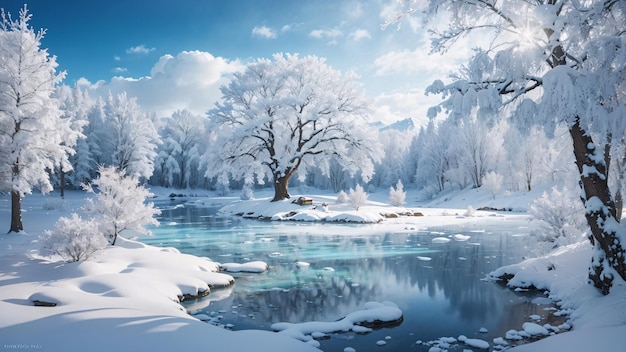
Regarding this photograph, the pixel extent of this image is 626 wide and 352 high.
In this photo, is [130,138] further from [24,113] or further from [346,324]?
[346,324]

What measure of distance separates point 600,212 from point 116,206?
13.3m

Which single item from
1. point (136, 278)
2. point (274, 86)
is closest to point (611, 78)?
point (136, 278)

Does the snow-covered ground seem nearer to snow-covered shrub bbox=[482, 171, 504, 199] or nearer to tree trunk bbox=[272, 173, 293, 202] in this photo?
tree trunk bbox=[272, 173, 293, 202]

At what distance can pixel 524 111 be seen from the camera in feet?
21.3

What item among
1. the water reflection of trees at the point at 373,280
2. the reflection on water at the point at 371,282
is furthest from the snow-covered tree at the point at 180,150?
the water reflection of trees at the point at 373,280

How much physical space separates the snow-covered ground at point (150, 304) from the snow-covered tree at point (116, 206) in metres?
0.80

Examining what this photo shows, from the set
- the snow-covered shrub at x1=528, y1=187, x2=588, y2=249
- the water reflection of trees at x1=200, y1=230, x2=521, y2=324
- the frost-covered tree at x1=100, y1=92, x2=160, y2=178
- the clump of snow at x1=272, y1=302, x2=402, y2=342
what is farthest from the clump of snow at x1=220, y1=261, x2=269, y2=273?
the frost-covered tree at x1=100, y1=92, x2=160, y2=178

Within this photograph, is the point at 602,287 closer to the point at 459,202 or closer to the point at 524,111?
the point at 524,111

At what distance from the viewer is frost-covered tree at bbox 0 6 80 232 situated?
50.9 feet

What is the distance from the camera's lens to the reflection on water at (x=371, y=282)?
292 inches

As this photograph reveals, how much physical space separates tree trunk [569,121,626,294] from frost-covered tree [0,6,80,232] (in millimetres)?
18687

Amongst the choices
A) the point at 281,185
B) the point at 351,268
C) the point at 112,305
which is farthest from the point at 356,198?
the point at 112,305

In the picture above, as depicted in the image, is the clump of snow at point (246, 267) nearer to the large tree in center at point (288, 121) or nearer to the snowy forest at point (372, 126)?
the snowy forest at point (372, 126)

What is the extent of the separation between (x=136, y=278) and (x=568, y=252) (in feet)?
37.2
